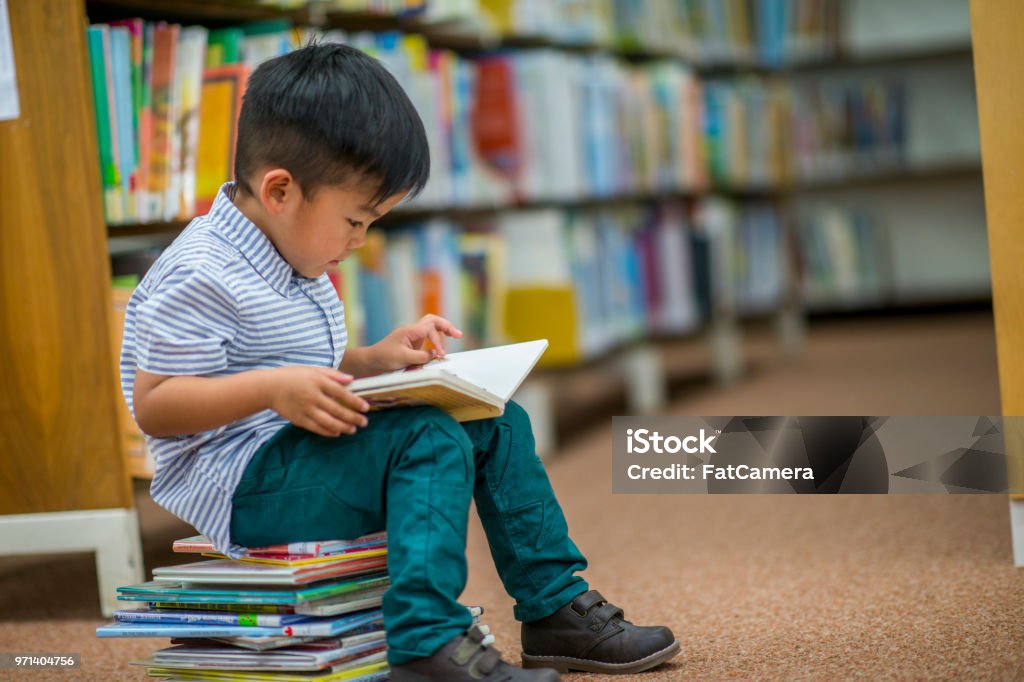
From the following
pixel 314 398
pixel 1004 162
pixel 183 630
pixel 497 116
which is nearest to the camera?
pixel 314 398

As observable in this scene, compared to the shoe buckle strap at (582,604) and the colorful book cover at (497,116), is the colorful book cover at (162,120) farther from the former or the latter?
the colorful book cover at (497,116)

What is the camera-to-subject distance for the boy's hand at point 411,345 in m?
1.22

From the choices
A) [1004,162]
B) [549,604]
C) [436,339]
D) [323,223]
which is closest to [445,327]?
[436,339]

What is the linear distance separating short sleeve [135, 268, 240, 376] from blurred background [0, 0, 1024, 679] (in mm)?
438

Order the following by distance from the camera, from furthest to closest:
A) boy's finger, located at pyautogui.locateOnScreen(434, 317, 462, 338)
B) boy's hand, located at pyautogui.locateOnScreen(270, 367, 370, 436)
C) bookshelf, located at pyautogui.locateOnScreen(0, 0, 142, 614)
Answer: bookshelf, located at pyautogui.locateOnScreen(0, 0, 142, 614) → boy's finger, located at pyautogui.locateOnScreen(434, 317, 462, 338) → boy's hand, located at pyautogui.locateOnScreen(270, 367, 370, 436)

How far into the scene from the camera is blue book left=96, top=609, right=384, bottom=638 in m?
1.05

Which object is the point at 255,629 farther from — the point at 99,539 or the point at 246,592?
the point at 99,539

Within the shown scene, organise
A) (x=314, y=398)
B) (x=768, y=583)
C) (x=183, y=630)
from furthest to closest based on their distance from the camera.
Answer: (x=768, y=583) → (x=183, y=630) → (x=314, y=398)

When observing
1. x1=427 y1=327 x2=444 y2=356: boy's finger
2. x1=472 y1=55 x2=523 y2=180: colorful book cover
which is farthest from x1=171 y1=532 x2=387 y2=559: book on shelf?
x1=472 y1=55 x2=523 y2=180: colorful book cover

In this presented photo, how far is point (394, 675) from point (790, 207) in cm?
387

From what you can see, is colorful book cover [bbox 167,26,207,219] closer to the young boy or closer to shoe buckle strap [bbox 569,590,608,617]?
the young boy

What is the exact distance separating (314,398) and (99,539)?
0.70 metres

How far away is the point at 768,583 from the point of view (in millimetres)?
1487

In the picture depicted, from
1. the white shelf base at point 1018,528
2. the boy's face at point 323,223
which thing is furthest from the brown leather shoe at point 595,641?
the white shelf base at point 1018,528
